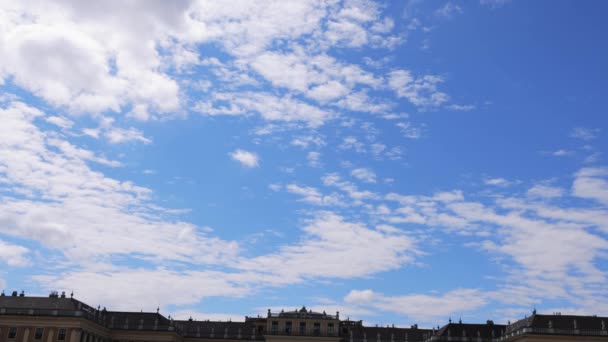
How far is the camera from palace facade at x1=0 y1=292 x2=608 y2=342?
287 ft

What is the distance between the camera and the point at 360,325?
114 meters

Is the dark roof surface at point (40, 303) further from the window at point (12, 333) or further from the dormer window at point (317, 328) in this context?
the dormer window at point (317, 328)

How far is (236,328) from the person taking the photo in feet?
358

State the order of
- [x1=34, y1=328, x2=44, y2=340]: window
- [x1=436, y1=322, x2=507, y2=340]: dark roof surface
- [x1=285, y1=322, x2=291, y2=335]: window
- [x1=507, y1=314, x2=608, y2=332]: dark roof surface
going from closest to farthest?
[x1=507, y1=314, x2=608, y2=332]: dark roof surface → [x1=34, y1=328, x2=44, y2=340]: window → [x1=436, y1=322, x2=507, y2=340]: dark roof surface → [x1=285, y1=322, x2=291, y2=335]: window

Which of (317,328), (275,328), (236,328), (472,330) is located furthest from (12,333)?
(472,330)

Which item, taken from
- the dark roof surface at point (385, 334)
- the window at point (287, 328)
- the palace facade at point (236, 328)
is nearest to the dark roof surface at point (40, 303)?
the palace facade at point (236, 328)

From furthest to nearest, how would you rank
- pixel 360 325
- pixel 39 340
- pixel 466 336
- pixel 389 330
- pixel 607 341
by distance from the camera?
pixel 360 325 < pixel 389 330 < pixel 466 336 < pixel 39 340 < pixel 607 341

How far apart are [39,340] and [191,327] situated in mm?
26913

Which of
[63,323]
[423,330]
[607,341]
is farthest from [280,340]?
[607,341]

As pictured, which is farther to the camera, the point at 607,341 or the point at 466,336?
the point at 466,336

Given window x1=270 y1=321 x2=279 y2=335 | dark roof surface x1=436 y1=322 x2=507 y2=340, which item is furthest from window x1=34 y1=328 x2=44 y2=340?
dark roof surface x1=436 y1=322 x2=507 y2=340

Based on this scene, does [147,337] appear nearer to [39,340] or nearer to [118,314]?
[118,314]

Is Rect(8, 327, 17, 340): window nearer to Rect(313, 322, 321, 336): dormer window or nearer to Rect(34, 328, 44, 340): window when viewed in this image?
Rect(34, 328, 44, 340): window

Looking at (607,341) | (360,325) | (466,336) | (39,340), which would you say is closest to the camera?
(607,341)
